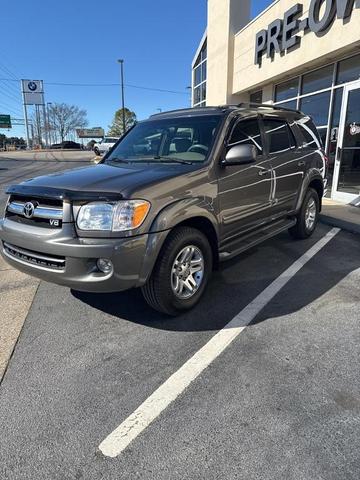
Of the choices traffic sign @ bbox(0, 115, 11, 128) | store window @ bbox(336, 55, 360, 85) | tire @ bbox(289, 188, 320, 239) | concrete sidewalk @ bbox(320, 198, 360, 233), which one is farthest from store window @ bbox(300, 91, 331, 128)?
traffic sign @ bbox(0, 115, 11, 128)

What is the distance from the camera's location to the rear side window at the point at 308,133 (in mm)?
5527

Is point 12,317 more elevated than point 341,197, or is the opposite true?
point 341,197

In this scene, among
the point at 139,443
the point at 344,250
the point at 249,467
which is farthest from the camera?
the point at 344,250

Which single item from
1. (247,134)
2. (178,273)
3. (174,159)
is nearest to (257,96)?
(247,134)

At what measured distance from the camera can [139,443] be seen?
1.97 m

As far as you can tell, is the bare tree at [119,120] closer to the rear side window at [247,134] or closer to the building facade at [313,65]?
the building facade at [313,65]

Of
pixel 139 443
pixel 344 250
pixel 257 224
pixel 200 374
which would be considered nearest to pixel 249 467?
pixel 139 443

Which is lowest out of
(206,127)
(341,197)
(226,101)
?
(341,197)

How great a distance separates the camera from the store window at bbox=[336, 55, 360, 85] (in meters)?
8.34

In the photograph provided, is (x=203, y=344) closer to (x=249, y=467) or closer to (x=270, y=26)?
(x=249, y=467)

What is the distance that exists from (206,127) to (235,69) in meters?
11.9

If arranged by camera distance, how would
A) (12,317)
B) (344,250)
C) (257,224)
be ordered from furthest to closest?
(344,250) → (257,224) → (12,317)

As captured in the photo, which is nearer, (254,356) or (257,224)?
(254,356)

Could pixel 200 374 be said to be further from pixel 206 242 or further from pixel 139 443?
pixel 206 242
